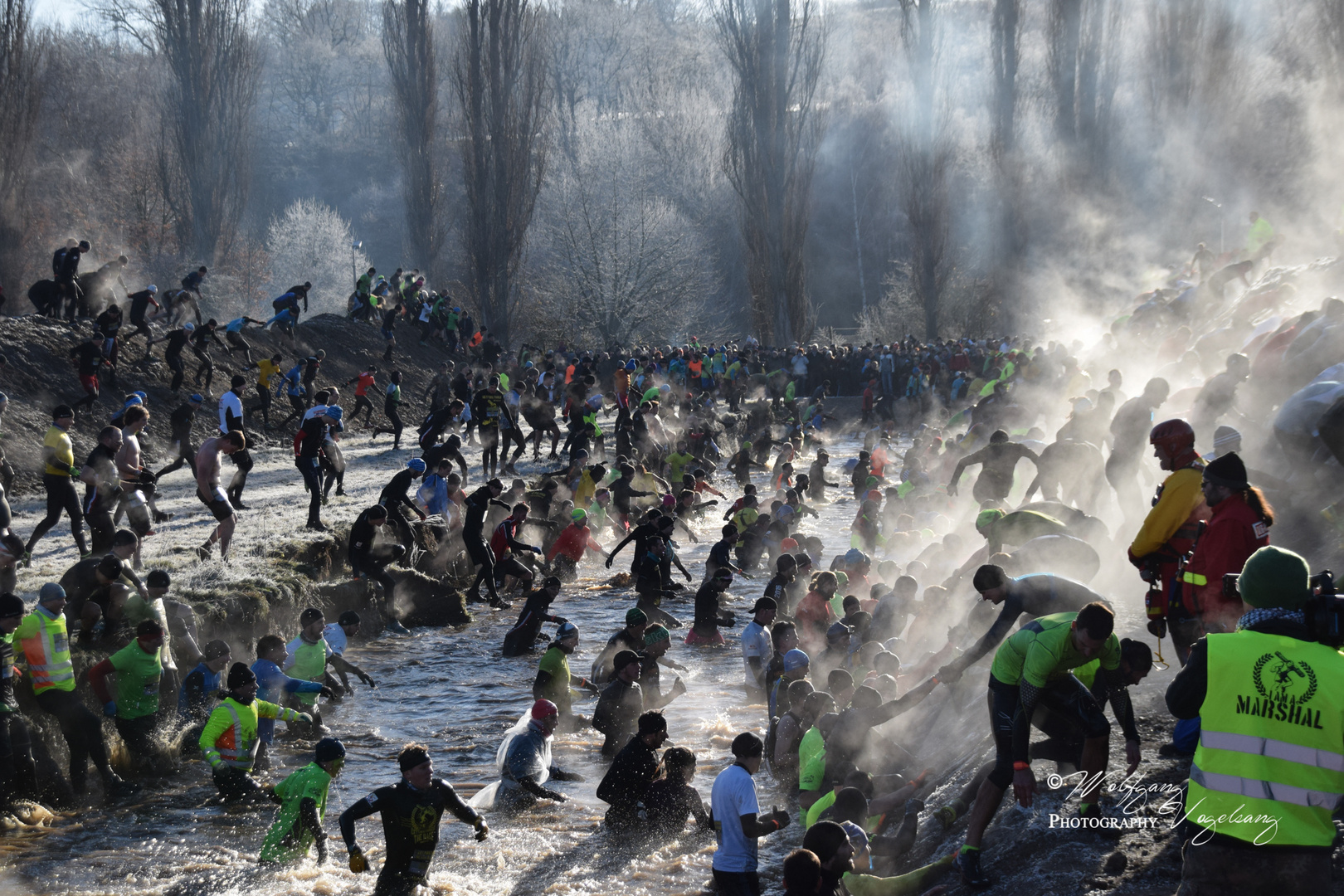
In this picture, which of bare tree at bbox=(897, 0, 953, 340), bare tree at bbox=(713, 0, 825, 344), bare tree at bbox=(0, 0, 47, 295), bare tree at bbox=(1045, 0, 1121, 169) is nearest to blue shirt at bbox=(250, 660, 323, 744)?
bare tree at bbox=(0, 0, 47, 295)

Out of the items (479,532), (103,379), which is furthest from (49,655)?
(103,379)

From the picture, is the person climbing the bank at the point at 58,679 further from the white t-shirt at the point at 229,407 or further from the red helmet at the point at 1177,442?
the red helmet at the point at 1177,442

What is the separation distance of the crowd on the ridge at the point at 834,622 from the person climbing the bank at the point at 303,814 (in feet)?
0.06

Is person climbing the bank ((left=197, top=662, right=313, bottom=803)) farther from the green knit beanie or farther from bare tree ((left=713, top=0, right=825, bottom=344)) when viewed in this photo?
bare tree ((left=713, top=0, right=825, bottom=344))

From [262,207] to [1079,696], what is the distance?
255 ft

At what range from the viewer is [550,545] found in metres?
17.2

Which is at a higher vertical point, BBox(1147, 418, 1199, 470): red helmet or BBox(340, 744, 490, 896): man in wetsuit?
BBox(1147, 418, 1199, 470): red helmet

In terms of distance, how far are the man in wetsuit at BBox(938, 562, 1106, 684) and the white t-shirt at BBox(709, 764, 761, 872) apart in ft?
4.24

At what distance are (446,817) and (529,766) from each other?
74 centimetres

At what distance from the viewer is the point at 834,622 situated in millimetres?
10141

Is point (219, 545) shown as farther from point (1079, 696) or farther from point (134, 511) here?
point (1079, 696)

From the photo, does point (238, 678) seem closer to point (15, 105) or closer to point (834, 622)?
point (834, 622)

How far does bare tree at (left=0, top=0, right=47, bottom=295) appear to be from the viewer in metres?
23.0

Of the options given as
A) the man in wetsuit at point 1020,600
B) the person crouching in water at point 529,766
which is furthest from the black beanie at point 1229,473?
the person crouching in water at point 529,766
